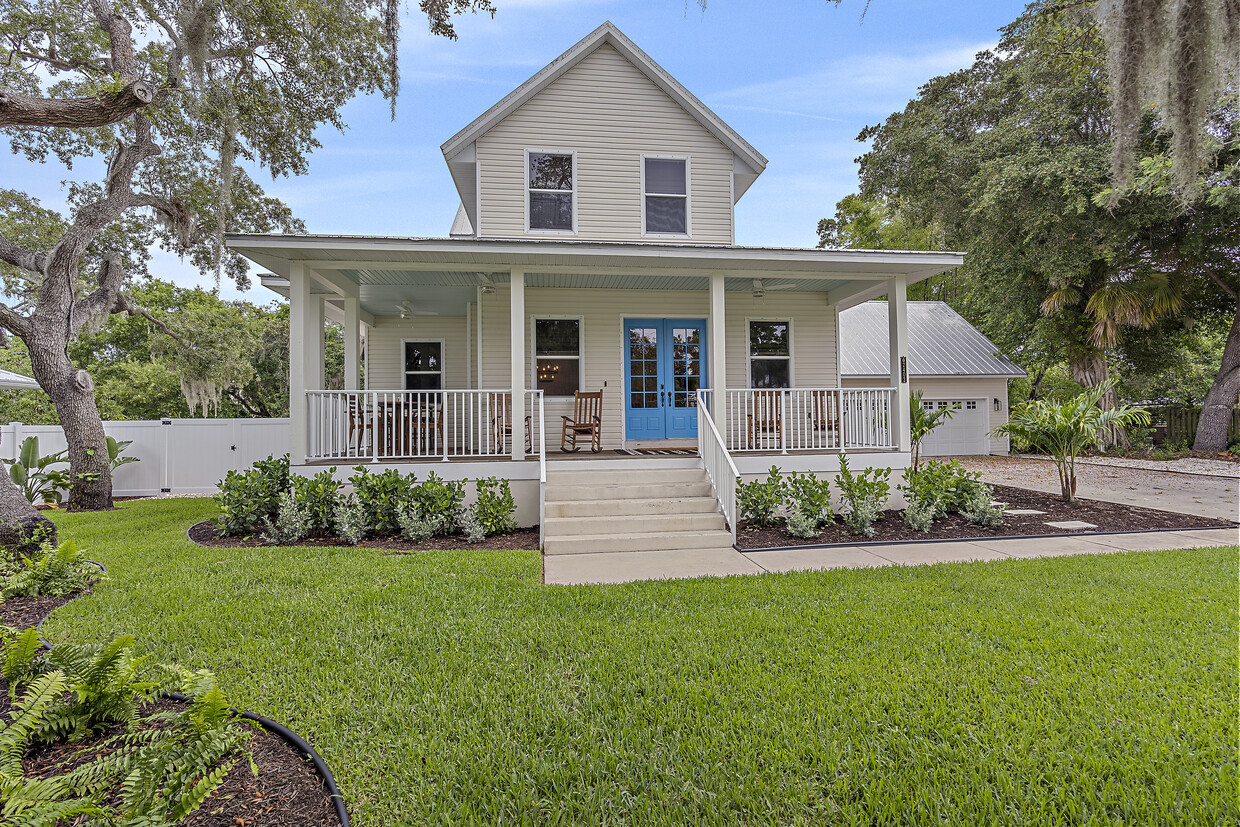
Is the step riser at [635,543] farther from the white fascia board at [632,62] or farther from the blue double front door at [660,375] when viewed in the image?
the white fascia board at [632,62]

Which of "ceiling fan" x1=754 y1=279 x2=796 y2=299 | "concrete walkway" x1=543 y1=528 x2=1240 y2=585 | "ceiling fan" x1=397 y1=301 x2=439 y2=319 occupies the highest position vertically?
"ceiling fan" x1=754 y1=279 x2=796 y2=299

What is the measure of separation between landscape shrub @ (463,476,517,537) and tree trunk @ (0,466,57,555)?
3.80m

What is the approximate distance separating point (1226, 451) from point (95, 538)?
24.0 m

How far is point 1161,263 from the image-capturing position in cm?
1552

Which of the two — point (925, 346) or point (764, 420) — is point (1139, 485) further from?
point (925, 346)

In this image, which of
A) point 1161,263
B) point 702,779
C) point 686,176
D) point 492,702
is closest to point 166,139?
point 686,176

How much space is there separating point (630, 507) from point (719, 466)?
124 centimetres

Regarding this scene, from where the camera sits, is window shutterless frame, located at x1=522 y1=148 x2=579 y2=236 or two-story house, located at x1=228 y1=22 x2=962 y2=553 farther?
window shutterless frame, located at x1=522 y1=148 x2=579 y2=236

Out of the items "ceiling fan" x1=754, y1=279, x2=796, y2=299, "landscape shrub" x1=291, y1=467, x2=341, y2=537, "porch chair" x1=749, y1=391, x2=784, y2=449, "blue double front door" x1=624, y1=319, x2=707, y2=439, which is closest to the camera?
"landscape shrub" x1=291, y1=467, x2=341, y2=537

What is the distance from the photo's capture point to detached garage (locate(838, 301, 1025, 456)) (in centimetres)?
1738

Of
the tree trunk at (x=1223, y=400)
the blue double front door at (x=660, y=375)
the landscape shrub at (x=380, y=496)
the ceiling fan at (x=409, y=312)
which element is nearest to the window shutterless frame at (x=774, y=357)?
the blue double front door at (x=660, y=375)

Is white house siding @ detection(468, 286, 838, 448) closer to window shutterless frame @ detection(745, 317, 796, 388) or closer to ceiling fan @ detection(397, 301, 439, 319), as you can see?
window shutterless frame @ detection(745, 317, 796, 388)

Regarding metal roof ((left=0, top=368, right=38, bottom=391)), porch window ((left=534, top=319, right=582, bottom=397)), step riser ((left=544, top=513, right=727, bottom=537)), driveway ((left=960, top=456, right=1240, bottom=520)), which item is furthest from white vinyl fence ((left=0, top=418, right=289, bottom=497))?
driveway ((left=960, top=456, right=1240, bottom=520))

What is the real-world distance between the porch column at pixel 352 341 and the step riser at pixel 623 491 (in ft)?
15.1
